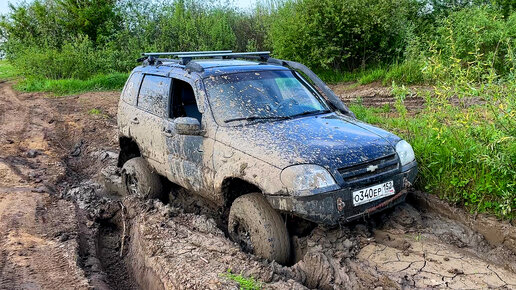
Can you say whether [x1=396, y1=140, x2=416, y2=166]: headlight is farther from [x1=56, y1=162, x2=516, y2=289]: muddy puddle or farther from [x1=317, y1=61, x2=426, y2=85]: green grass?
[x1=317, y1=61, x2=426, y2=85]: green grass

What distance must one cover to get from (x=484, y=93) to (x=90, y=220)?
4931mm

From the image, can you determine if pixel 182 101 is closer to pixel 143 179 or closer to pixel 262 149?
pixel 143 179

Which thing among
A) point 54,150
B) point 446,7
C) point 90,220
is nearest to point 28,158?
point 54,150

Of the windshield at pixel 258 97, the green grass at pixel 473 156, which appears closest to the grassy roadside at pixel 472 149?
the green grass at pixel 473 156

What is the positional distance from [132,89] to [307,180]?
11.4ft

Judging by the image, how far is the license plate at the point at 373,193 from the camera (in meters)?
3.81

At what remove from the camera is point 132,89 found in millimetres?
6109

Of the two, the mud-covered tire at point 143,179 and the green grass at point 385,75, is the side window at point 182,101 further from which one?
the green grass at point 385,75

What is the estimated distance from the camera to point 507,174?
14.5 ft

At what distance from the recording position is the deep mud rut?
144 inches

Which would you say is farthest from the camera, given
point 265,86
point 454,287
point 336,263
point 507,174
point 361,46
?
point 361,46

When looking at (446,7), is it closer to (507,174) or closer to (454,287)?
(507,174)

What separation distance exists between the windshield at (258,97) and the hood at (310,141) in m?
0.17

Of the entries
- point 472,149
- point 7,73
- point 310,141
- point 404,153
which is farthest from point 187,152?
point 7,73
